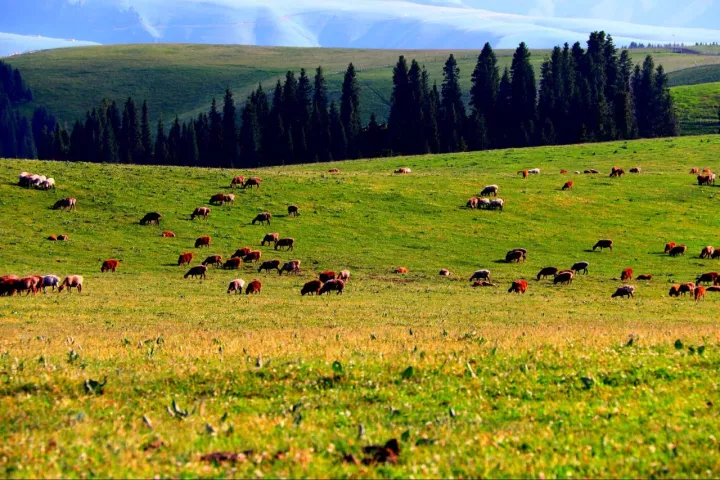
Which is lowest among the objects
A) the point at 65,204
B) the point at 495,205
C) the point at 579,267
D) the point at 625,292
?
the point at 625,292

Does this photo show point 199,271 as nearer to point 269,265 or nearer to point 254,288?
point 269,265

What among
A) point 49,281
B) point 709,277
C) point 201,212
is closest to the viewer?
point 49,281

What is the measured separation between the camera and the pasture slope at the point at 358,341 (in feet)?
31.6

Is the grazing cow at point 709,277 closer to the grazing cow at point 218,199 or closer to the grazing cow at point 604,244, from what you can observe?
the grazing cow at point 604,244

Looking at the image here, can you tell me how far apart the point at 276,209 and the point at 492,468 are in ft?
174

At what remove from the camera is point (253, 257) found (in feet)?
163

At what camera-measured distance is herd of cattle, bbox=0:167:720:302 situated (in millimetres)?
39812

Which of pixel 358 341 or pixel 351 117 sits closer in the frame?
pixel 358 341

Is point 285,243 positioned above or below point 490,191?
below

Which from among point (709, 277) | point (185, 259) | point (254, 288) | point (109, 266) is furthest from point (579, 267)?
point (109, 266)

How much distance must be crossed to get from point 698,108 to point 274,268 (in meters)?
126

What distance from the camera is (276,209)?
2414 inches

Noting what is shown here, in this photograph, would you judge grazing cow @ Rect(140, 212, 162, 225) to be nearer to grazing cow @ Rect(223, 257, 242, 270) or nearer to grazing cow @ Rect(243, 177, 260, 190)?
grazing cow @ Rect(223, 257, 242, 270)

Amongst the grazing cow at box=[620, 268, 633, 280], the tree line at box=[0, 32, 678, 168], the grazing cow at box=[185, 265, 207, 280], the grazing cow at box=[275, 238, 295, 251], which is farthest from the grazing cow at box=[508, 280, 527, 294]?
the tree line at box=[0, 32, 678, 168]
